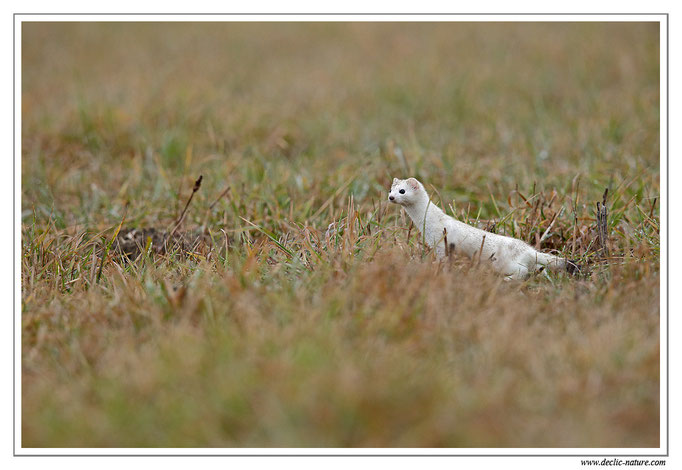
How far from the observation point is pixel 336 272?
3.45 metres

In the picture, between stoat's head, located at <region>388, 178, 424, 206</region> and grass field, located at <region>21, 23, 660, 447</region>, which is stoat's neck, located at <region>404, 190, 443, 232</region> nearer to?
stoat's head, located at <region>388, 178, 424, 206</region>

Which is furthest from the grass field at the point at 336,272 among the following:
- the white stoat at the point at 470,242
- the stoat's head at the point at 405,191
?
the stoat's head at the point at 405,191

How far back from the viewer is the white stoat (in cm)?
354

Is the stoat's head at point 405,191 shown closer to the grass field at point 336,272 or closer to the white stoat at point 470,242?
the white stoat at point 470,242

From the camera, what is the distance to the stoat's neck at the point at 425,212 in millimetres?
3660

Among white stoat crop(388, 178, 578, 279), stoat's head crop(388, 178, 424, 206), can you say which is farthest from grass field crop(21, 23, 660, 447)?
stoat's head crop(388, 178, 424, 206)

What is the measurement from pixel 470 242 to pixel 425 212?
0.90ft

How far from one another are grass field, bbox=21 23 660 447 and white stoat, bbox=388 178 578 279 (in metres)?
0.09

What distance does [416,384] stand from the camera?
260 cm

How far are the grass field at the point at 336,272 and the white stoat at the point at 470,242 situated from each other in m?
0.09

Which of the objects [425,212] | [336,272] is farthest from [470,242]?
[336,272]

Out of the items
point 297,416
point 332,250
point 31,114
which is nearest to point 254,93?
point 31,114

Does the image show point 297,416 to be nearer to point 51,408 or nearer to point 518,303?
point 51,408

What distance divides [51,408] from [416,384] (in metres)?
1.36
